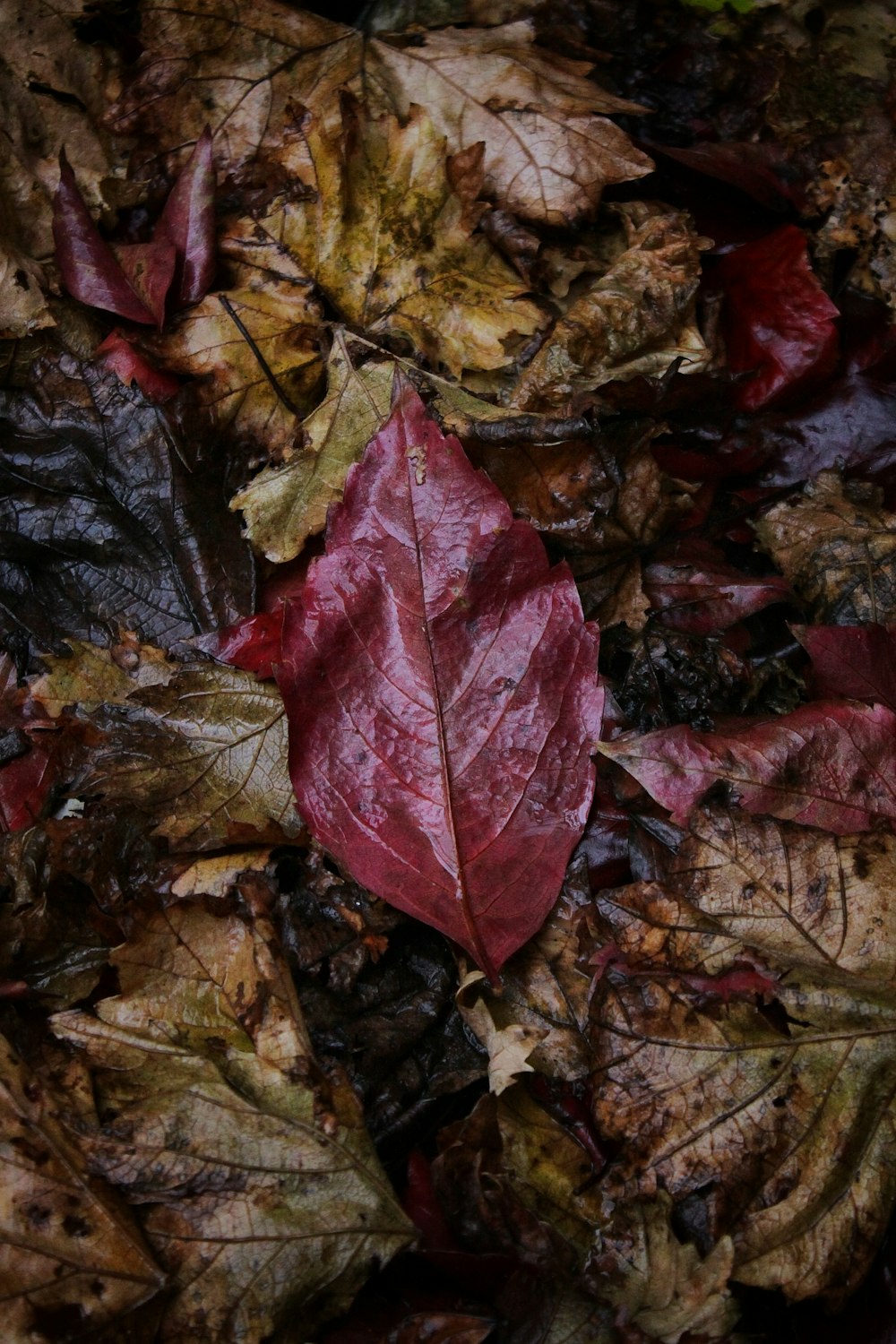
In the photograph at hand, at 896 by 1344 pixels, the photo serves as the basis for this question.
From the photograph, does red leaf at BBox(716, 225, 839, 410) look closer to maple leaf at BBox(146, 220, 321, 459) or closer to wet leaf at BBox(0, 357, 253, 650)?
maple leaf at BBox(146, 220, 321, 459)

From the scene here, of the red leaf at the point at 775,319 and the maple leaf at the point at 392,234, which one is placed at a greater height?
the maple leaf at the point at 392,234

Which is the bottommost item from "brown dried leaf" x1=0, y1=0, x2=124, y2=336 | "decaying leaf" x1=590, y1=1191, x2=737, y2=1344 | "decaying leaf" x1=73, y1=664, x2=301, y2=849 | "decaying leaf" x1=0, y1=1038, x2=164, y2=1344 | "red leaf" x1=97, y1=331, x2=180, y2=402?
"decaying leaf" x1=590, y1=1191, x2=737, y2=1344

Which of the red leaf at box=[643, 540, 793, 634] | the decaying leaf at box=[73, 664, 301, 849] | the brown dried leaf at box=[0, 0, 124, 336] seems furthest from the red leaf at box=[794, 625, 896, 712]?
the brown dried leaf at box=[0, 0, 124, 336]

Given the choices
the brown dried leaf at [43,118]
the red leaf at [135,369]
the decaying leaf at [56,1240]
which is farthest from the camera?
the brown dried leaf at [43,118]

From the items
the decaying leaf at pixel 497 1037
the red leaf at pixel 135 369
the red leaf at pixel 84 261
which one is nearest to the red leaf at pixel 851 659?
the decaying leaf at pixel 497 1037

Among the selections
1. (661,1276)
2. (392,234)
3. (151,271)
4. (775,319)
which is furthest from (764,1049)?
(151,271)

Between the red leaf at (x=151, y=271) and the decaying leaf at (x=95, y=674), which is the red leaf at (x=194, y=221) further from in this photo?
the decaying leaf at (x=95, y=674)

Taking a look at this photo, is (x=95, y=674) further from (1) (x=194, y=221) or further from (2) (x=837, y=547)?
(2) (x=837, y=547)
